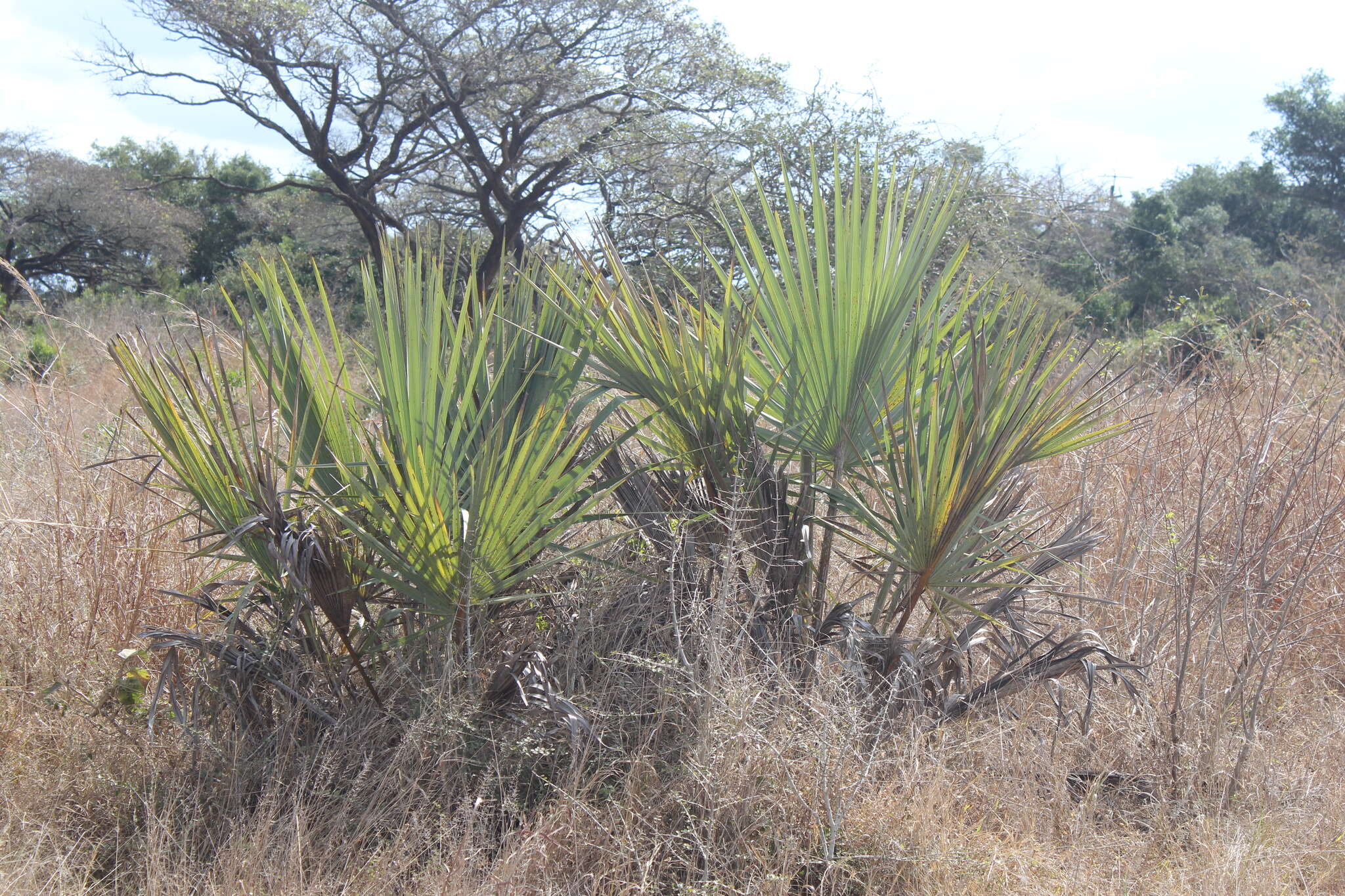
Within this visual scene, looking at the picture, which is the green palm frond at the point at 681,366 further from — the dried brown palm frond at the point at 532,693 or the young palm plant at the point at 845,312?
the dried brown palm frond at the point at 532,693

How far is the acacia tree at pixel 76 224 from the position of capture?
59.3 feet

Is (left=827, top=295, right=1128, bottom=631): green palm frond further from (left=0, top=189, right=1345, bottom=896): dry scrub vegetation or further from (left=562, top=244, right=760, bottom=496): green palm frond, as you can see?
(left=562, top=244, right=760, bottom=496): green palm frond

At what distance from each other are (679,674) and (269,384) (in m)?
1.33

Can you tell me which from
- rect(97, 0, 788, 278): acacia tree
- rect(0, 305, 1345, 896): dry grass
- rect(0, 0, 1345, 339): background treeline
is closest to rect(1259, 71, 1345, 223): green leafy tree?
rect(0, 0, 1345, 339): background treeline

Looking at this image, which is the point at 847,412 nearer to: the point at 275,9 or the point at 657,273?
the point at 657,273

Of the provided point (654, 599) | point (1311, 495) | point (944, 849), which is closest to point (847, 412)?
point (654, 599)

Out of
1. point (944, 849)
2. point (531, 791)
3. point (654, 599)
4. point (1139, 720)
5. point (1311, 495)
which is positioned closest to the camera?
point (944, 849)

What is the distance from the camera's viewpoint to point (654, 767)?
2.58 meters

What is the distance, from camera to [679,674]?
2619 mm

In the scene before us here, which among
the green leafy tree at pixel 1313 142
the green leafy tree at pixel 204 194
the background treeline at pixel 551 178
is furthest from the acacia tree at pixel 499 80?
the green leafy tree at pixel 1313 142

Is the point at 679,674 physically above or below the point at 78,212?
below

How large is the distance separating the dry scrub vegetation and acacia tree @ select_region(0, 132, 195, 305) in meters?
17.8

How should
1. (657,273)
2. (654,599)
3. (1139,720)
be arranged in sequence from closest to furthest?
1. (654,599)
2. (1139,720)
3. (657,273)

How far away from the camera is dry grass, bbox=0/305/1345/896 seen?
2342mm
